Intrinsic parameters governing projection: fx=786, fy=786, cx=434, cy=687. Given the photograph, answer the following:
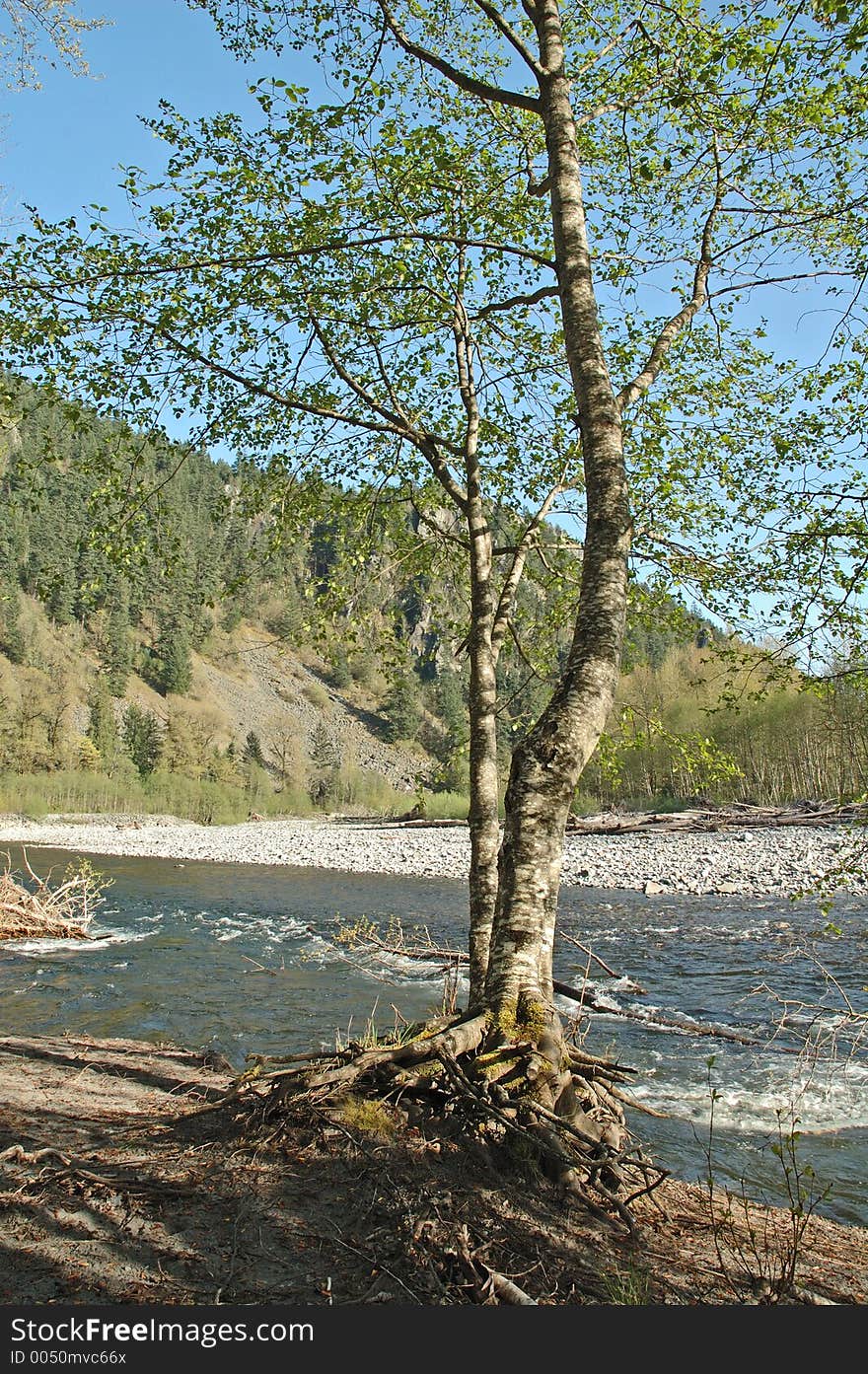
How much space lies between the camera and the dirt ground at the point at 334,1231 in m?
3.08

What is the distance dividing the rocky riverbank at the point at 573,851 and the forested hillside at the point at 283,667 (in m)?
3.38

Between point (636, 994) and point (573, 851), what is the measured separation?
2137 centimetres

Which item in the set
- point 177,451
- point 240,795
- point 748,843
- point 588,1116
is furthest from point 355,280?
point 240,795

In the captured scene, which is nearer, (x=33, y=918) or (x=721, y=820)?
(x=33, y=918)

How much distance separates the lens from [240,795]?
250ft

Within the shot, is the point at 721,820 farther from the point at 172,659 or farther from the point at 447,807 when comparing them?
the point at 172,659

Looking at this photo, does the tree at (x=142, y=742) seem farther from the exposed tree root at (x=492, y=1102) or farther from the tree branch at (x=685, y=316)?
the exposed tree root at (x=492, y=1102)

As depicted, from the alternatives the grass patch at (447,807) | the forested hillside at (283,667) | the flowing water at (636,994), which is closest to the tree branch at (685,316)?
the forested hillside at (283,667)

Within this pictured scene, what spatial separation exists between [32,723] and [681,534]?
3434 inches

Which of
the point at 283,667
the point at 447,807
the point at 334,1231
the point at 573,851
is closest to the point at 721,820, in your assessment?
the point at 573,851

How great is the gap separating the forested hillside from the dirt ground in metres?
2.85

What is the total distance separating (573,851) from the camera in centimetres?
3312

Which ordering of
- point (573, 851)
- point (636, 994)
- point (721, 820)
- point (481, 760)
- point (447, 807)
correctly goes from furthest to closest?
point (447, 807)
point (721, 820)
point (573, 851)
point (636, 994)
point (481, 760)

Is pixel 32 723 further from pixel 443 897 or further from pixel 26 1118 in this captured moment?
pixel 26 1118
